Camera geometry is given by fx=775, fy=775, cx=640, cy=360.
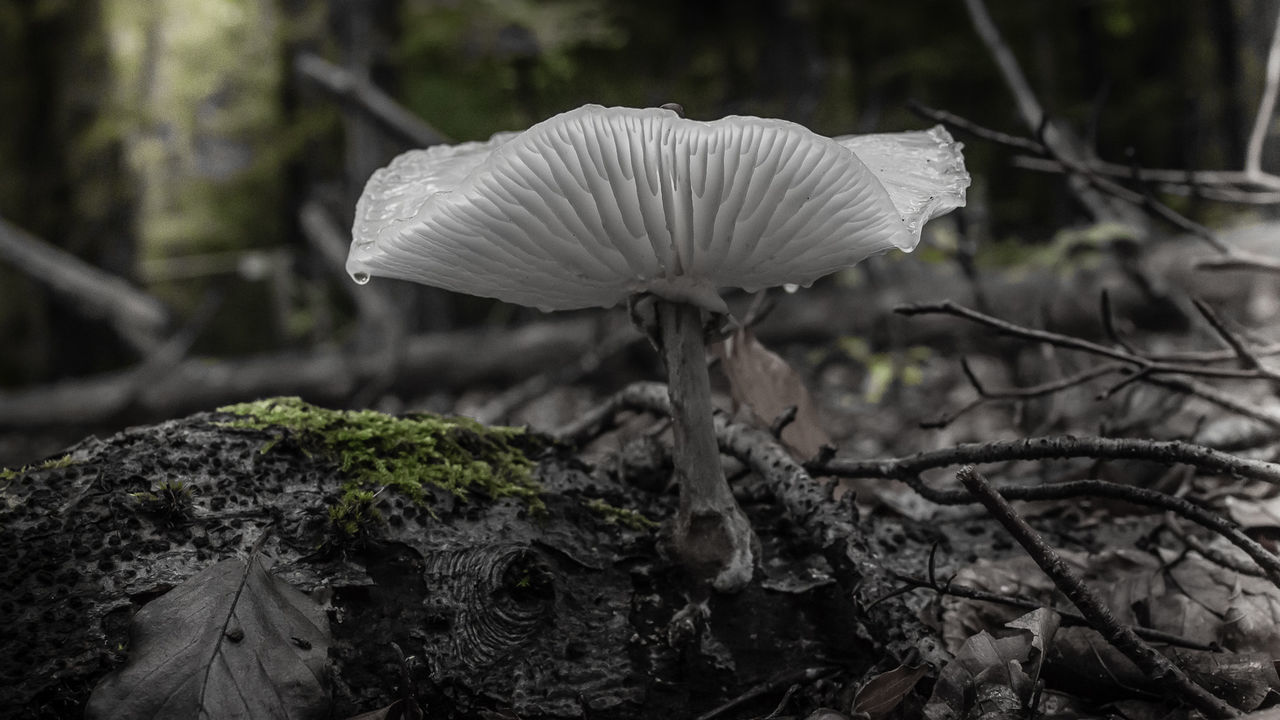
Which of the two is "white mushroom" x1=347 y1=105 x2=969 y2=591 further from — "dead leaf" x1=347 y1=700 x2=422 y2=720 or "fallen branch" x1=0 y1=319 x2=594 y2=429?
"fallen branch" x1=0 y1=319 x2=594 y2=429

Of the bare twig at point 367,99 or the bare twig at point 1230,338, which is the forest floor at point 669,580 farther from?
the bare twig at point 367,99

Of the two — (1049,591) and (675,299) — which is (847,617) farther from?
(675,299)

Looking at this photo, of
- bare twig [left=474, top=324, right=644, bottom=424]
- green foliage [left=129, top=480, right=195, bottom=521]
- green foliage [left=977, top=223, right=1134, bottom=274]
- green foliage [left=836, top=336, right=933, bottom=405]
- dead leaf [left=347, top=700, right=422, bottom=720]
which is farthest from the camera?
green foliage [left=836, top=336, right=933, bottom=405]

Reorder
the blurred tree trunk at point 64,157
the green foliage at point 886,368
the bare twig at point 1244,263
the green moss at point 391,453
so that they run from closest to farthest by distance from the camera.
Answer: the green moss at point 391,453 → the bare twig at point 1244,263 → the green foliage at point 886,368 → the blurred tree trunk at point 64,157

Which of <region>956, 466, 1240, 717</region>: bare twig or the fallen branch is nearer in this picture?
<region>956, 466, 1240, 717</region>: bare twig

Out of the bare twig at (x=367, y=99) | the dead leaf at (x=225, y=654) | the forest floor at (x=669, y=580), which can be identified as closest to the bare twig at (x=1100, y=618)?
the forest floor at (x=669, y=580)

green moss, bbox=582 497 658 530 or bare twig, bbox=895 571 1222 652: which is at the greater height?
green moss, bbox=582 497 658 530

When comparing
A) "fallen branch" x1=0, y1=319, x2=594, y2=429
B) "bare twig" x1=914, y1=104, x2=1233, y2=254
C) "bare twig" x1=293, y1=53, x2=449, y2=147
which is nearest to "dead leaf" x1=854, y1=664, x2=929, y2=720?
"bare twig" x1=914, y1=104, x2=1233, y2=254

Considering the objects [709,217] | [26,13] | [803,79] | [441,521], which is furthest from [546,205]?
[26,13]

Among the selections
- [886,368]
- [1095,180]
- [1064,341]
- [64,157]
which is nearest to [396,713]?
[1064,341]

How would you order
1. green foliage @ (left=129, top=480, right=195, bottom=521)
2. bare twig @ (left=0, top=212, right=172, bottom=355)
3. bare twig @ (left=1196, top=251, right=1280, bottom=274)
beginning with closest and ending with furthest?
green foliage @ (left=129, top=480, right=195, bottom=521) → bare twig @ (left=1196, top=251, right=1280, bottom=274) → bare twig @ (left=0, top=212, right=172, bottom=355)
